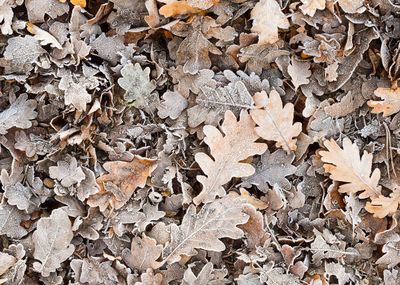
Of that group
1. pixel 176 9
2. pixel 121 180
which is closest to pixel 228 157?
pixel 121 180

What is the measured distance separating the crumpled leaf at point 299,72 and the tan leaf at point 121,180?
379 millimetres

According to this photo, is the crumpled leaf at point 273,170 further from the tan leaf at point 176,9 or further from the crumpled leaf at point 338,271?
the tan leaf at point 176,9

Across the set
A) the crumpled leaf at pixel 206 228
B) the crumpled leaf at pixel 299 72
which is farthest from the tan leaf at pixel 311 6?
the crumpled leaf at pixel 206 228

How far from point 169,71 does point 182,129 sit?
141mm

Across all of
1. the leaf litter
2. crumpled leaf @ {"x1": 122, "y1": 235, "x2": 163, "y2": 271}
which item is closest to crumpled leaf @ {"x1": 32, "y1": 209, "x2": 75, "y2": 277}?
the leaf litter

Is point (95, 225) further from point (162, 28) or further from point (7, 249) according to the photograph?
point (162, 28)

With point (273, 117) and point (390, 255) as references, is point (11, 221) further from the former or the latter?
point (390, 255)

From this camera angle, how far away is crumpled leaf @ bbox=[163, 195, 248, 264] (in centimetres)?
145

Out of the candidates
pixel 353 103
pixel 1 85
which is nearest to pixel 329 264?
pixel 353 103

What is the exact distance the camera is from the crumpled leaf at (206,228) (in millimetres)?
1454

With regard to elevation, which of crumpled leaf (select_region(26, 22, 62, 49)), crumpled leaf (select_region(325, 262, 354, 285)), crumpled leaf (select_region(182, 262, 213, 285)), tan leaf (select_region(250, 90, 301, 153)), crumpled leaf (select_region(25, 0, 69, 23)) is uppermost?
crumpled leaf (select_region(25, 0, 69, 23))

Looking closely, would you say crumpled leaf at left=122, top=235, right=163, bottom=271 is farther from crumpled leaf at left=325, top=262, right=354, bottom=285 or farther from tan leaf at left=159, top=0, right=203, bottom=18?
tan leaf at left=159, top=0, right=203, bottom=18

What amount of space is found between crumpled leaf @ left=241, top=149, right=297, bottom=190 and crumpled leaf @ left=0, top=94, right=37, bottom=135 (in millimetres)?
518

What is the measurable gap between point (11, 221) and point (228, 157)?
1.71 ft
